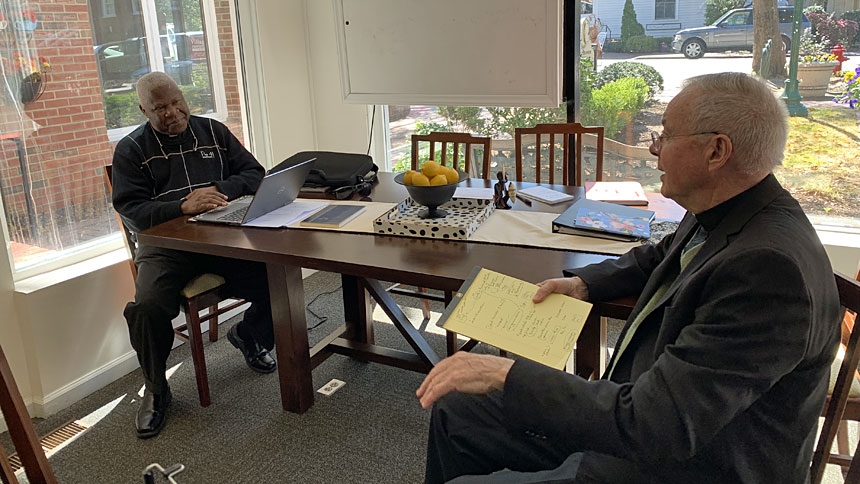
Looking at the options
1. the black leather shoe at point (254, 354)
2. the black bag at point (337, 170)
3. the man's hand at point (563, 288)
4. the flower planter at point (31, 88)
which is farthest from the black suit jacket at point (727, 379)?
the flower planter at point (31, 88)

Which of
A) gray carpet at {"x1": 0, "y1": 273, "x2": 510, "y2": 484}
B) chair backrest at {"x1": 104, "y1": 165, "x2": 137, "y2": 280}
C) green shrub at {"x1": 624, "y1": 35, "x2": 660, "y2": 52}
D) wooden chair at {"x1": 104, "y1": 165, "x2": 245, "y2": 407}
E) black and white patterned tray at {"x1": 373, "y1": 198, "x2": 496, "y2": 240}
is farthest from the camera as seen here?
green shrub at {"x1": 624, "y1": 35, "x2": 660, "y2": 52}

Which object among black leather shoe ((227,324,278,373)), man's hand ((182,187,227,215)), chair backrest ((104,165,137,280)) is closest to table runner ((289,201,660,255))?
man's hand ((182,187,227,215))

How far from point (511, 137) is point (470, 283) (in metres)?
2.26

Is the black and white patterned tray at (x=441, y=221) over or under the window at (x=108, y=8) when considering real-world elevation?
under

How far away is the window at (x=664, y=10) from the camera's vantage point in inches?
126

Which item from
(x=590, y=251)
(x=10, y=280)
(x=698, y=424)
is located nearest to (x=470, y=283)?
(x=590, y=251)

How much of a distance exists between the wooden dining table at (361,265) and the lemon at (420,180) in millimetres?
175

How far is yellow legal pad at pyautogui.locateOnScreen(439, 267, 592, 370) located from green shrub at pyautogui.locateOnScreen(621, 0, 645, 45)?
2.13m

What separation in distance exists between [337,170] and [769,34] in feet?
A: 6.71

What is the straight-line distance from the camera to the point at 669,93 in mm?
3359

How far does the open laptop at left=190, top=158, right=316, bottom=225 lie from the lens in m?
2.37

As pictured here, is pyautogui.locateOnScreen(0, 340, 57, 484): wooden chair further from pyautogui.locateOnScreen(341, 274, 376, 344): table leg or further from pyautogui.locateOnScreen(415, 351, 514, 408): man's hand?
pyautogui.locateOnScreen(341, 274, 376, 344): table leg

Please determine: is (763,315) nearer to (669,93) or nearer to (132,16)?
(669,93)

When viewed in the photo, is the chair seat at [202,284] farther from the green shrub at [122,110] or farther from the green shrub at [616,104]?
the green shrub at [616,104]
